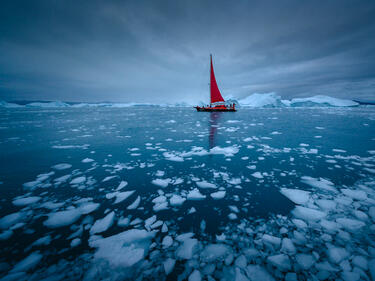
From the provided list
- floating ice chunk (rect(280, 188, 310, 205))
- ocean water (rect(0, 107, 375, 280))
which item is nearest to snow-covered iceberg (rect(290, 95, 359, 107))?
ocean water (rect(0, 107, 375, 280))

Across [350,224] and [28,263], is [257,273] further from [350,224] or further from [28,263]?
[28,263]

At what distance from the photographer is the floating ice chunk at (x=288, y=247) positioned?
4.70 ft

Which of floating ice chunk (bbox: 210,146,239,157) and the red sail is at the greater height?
the red sail

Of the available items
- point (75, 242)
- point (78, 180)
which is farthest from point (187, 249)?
point (78, 180)

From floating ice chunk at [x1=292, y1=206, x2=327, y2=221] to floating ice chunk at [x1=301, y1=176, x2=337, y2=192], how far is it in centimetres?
81

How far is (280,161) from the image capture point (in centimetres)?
365

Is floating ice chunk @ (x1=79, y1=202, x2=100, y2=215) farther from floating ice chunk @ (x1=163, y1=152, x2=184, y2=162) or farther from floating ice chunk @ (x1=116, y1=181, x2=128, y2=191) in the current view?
floating ice chunk @ (x1=163, y1=152, x2=184, y2=162)

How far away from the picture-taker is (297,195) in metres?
2.31

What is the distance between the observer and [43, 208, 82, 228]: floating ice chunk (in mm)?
1805

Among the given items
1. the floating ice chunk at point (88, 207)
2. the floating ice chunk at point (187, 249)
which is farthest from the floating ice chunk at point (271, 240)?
the floating ice chunk at point (88, 207)

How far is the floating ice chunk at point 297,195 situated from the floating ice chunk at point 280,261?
3.47 feet

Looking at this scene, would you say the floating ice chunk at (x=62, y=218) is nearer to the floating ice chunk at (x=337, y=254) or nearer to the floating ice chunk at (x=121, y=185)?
the floating ice chunk at (x=121, y=185)

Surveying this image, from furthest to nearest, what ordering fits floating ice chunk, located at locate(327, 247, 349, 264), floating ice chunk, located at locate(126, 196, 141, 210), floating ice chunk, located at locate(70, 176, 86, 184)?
floating ice chunk, located at locate(70, 176, 86, 184)
floating ice chunk, located at locate(126, 196, 141, 210)
floating ice chunk, located at locate(327, 247, 349, 264)

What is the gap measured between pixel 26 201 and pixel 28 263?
1.31 meters
